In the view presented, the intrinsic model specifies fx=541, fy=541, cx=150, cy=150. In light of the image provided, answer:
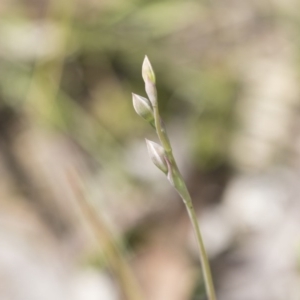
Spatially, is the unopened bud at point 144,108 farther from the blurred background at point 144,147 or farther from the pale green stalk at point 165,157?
the blurred background at point 144,147

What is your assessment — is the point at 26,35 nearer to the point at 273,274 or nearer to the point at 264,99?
the point at 264,99

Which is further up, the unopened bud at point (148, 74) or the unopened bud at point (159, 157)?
the unopened bud at point (148, 74)

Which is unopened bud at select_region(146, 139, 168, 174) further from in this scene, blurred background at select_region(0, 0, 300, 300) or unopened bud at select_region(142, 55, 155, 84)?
blurred background at select_region(0, 0, 300, 300)

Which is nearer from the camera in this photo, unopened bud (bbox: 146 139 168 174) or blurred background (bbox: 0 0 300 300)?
unopened bud (bbox: 146 139 168 174)

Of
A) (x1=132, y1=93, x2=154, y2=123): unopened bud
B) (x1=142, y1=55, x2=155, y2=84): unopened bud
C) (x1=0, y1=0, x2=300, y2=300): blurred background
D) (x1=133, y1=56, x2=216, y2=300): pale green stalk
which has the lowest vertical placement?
(x1=133, y1=56, x2=216, y2=300): pale green stalk

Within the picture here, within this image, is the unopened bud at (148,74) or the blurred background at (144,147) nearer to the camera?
the unopened bud at (148,74)

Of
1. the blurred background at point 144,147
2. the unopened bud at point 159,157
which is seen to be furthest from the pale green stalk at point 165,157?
the blurred background at point 144,147

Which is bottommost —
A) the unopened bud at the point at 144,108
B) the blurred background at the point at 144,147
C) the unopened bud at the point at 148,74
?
the unopened bud at the point at 144,108

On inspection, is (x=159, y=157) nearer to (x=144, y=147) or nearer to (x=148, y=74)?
(x=148, y=74)

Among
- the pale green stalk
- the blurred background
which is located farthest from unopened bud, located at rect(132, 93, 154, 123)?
the blurred background
